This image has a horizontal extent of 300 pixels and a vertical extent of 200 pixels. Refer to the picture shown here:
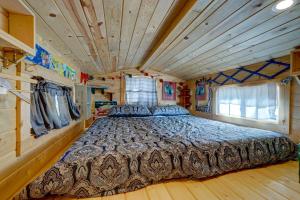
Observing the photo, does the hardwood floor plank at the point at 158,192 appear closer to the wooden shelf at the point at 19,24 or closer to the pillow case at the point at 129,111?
the wooden shelf at the point at 19,24

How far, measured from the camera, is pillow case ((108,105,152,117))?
3.54m

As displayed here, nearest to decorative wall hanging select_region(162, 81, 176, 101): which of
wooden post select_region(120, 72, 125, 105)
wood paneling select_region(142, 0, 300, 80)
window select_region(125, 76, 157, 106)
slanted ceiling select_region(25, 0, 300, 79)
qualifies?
window select_region(125, 76, 157, 106)

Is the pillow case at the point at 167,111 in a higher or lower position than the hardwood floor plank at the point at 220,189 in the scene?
higher

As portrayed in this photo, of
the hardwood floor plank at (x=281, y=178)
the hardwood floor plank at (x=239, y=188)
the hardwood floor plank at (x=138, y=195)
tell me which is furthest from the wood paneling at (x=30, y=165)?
the hardwood floor plank at (x=281, y=178)

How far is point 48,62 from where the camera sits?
1957 mm

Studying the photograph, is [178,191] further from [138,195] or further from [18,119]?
[18,119]

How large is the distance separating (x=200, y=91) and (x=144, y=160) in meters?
3.14

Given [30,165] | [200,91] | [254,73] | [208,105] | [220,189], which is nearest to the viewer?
[220,189]

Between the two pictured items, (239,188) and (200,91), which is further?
(200,91)

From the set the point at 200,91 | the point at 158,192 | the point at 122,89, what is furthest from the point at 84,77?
the point at 158,192

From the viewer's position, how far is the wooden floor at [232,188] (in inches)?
50.5

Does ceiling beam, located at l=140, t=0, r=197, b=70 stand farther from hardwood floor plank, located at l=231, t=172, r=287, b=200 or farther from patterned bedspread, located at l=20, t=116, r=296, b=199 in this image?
hardwood floor plank, located at l=231, t=172, r=287, b=200

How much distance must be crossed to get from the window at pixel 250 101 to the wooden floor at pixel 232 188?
40.9 inches

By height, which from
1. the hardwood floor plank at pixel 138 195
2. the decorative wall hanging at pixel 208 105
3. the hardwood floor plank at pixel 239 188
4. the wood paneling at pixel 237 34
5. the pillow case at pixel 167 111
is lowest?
the hardwood floor plank at pixel 239 188
